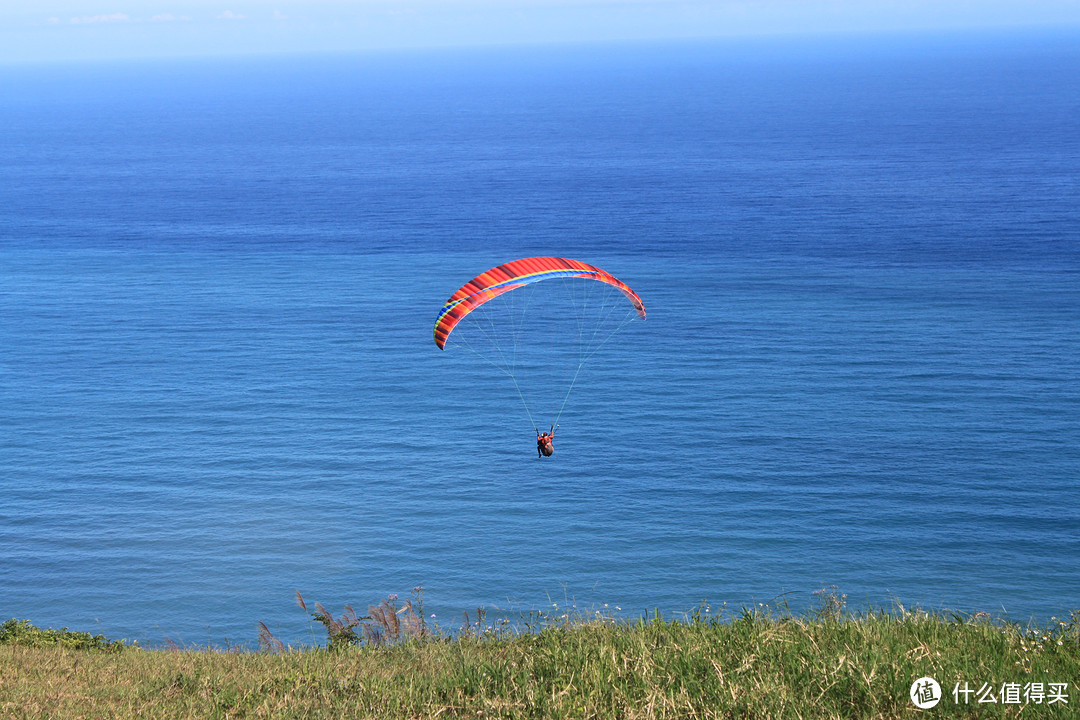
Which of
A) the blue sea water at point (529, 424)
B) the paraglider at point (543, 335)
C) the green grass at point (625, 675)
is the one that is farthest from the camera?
the paraglider at point (543, 335)

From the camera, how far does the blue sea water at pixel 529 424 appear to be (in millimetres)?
47312

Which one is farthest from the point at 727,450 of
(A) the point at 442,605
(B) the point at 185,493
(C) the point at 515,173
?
(C) the point at 515,173

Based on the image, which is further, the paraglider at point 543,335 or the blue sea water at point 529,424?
the paraglider at point 543,335

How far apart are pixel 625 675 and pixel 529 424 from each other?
55.7 m

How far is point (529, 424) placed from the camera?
221ft

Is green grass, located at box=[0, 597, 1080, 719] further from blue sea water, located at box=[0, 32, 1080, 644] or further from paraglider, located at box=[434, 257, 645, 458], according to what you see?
paraglider, located at box=[434, 257, 645, 458]

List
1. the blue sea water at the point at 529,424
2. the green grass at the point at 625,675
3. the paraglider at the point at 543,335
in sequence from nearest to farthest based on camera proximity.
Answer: the green grass at the point at 625,675 < the blue sea water at the point at 529,424 < the paraglider at the point at 543,335

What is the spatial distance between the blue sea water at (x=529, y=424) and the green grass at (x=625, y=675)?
772 centimetres

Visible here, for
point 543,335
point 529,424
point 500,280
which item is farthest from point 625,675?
point 543,335

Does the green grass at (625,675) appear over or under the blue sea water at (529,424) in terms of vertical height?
under

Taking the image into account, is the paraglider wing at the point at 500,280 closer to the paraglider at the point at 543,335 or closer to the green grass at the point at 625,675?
the green grass at the point at 625,675

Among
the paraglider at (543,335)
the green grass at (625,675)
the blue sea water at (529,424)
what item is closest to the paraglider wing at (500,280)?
the blue sea water at (529,424)

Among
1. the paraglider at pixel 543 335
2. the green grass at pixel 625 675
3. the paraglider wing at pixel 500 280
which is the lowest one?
the green grass at pixel 625 675

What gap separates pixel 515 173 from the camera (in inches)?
6521
